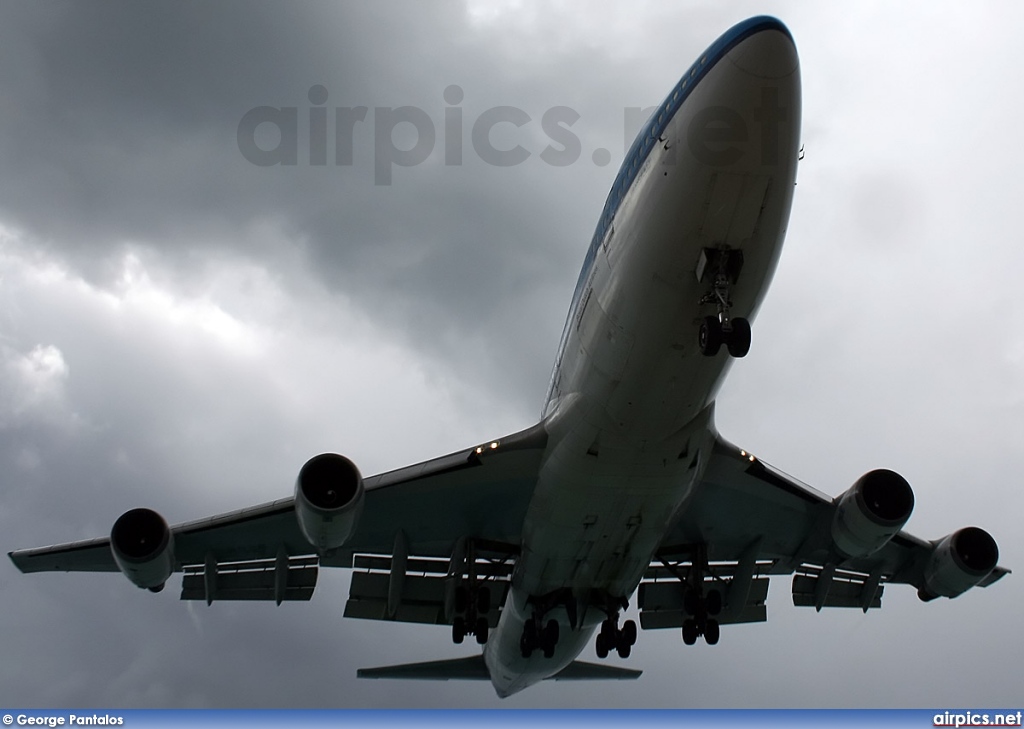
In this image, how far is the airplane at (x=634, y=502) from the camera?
9.47 metres

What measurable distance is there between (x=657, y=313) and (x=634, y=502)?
381cm

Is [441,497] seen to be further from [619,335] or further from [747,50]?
[747,50]

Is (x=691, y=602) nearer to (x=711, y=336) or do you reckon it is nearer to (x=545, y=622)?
(x=545, y=622)

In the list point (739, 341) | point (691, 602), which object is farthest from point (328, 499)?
point (691, 602)

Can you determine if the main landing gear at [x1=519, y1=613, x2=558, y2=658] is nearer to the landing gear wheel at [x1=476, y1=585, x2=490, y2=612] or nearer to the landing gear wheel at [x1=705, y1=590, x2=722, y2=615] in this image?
the landing gear wheel at [x1=476, y1=585, x2=490, y2=612]

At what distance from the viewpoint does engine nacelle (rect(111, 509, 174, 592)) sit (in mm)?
14188

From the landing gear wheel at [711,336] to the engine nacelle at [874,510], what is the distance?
6.04 m

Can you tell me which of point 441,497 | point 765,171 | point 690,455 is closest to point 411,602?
point 441,497

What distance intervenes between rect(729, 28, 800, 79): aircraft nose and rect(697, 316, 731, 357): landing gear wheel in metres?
2.76

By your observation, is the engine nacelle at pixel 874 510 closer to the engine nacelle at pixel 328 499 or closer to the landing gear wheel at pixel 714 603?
the landing gear wheel at pixel 714 603

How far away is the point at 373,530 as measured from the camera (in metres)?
16.7

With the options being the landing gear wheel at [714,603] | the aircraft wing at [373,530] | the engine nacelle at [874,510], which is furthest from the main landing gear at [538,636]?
the engine nacelle at [874,510]

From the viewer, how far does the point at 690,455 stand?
12.4 metres

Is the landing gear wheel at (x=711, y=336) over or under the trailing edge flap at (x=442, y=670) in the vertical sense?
over
